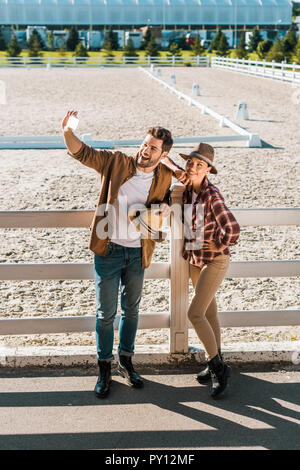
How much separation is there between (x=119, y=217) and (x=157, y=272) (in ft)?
2.11

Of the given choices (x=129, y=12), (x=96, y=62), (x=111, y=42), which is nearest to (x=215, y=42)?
(x=111, y=42)

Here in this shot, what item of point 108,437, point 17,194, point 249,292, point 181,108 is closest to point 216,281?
point 108,437

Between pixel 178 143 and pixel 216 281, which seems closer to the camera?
pixel 216 281

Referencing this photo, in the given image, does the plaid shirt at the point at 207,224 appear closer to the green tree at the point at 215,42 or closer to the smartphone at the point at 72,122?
the smartphone at the point at 72,122

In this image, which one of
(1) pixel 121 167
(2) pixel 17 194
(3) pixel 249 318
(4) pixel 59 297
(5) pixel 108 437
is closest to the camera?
(5) pixel 108 437

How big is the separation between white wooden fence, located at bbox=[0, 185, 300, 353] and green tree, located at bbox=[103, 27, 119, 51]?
6356cm

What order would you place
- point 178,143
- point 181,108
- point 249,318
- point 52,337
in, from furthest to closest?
point 181,108
point 178,143
point 52,337
point 249,318

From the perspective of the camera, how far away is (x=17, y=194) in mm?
9203

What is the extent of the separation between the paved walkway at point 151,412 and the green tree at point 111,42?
64024 millimetres

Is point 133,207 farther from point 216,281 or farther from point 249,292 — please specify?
point 249,292

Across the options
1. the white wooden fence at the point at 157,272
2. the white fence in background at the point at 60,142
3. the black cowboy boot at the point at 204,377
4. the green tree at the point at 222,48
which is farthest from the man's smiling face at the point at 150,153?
the green tree at the point at 222,48

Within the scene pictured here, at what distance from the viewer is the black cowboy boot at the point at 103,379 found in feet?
11.6

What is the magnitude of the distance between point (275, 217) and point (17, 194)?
19.6ft

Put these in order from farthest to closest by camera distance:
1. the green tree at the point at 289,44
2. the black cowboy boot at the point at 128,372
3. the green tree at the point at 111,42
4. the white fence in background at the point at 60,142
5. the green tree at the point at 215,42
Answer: the green tree at the point at 215,42
the green tree at the point at 111,42
the green tree at the point at 289,44
the white fence in background at the point at 60,142
the black cowboy boot at the point at 128,372
